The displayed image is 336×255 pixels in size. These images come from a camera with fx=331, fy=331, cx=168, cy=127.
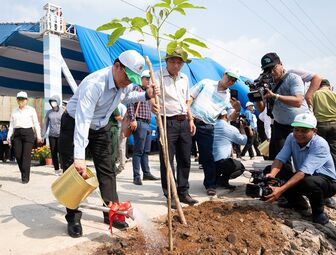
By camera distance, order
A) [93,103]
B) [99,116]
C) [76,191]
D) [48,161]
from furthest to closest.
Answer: [48,161] < [99,116] < [93,103] < [76,191]

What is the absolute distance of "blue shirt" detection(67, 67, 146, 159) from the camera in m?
2.56

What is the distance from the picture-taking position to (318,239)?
295 centimetres

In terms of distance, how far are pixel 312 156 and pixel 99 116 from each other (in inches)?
80.8

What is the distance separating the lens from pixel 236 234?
9.09ft

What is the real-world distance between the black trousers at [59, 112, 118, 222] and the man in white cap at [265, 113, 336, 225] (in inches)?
58.3

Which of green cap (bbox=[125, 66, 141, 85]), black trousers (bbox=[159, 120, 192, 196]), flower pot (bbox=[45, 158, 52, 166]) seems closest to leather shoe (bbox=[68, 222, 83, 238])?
black trousers (bbox=[159, 120, 192, 196])

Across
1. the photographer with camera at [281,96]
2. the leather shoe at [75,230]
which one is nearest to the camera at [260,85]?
the photographer with camera at [281,96]

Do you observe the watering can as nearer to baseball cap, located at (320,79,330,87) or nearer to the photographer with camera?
the photographer with camera

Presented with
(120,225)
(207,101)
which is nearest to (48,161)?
(207,101)

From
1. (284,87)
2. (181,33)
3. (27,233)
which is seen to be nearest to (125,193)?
(27,233)

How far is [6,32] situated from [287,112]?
8.41 metres

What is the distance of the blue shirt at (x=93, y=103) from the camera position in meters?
2.56

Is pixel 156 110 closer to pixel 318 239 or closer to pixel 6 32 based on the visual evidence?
pixel 318 239

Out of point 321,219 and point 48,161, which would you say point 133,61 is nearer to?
point 321,219
